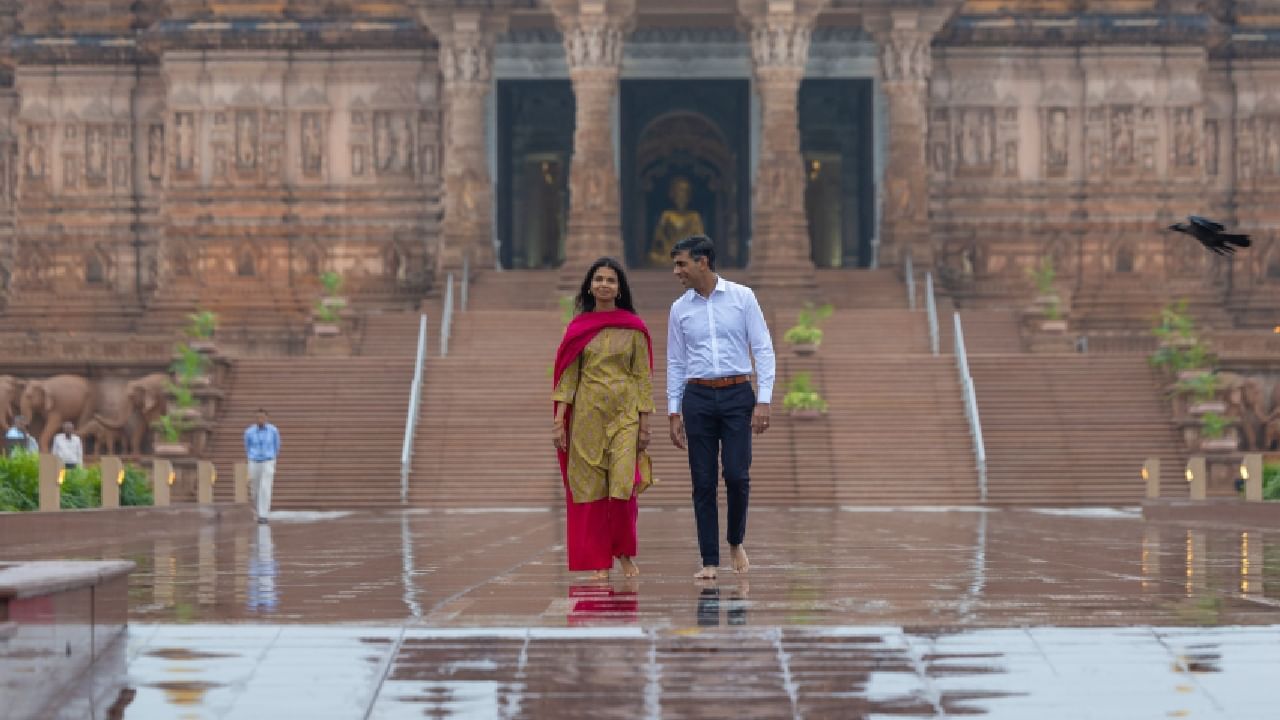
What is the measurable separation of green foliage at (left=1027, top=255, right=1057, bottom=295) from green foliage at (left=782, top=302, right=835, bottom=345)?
4216 mm

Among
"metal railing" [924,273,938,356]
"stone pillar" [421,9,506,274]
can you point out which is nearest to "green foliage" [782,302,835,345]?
"metal railing" [924,273,938,356]

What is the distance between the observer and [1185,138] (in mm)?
48156

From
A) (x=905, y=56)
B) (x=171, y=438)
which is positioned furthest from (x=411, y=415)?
(x=905, y=56)

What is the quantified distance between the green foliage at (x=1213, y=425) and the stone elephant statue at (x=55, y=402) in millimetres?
19356

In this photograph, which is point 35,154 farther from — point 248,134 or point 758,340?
point 758,340

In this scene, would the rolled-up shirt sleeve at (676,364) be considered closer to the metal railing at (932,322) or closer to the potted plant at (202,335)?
the potted plant at (202,335)

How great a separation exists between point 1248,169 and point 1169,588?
38.9 meters

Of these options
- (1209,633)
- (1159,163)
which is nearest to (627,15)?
(1159,163)

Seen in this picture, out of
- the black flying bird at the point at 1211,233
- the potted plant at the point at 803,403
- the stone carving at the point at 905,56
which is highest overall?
the stone carving at the point at 905,56

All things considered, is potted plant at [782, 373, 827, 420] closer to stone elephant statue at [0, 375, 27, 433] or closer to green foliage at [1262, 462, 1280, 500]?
green foliage at [1262, 462, 1280, 500]

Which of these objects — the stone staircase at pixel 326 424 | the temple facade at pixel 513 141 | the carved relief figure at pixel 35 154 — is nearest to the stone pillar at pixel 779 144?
the temple facade at pixel 513 141

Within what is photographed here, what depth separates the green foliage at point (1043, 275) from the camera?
40.3 meters

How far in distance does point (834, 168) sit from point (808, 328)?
15.4 meters

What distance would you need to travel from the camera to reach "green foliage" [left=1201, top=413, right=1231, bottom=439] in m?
33.2
